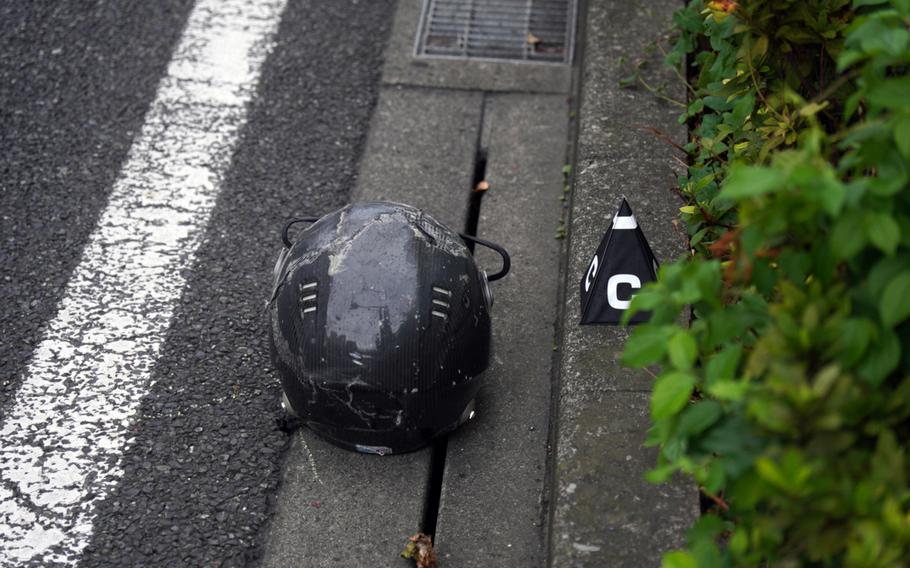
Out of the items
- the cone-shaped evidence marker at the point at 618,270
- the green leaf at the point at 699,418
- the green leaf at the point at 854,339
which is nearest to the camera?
the green leaf at the point at 854,339

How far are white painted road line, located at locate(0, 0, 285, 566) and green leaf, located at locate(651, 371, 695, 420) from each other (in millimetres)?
1879

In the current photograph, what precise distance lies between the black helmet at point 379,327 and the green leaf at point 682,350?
1111mm

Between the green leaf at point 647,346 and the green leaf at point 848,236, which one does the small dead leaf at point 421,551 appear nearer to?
the green leaf at point 647,346

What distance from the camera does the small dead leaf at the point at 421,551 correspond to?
291 cm

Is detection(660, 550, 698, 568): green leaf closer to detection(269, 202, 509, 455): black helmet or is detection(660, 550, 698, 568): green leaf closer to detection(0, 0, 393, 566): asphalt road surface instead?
detection(269, 202, 509, 455): black helmet

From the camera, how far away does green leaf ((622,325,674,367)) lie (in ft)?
6.54

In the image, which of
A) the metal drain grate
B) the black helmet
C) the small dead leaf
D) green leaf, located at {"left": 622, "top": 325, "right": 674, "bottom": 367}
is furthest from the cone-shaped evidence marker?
the metal drain grate

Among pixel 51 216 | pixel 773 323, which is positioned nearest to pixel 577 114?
pixel 51 216

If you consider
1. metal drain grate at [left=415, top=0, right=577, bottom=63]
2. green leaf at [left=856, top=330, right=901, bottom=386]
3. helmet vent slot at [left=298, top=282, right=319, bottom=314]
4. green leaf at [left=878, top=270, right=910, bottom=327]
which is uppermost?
green leaf at [left=878, top=270, right=910, bottom=327]

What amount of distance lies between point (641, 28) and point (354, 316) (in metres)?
2.43

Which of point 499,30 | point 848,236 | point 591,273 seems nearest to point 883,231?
point 848,236

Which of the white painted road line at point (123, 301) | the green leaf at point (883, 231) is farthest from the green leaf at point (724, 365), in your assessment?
the white painted road line at point (123, 301)

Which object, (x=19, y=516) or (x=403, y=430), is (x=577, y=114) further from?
(x=19, y=516)

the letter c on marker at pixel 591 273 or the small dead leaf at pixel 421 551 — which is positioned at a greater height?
the letter c on marker at pixel 591 273
